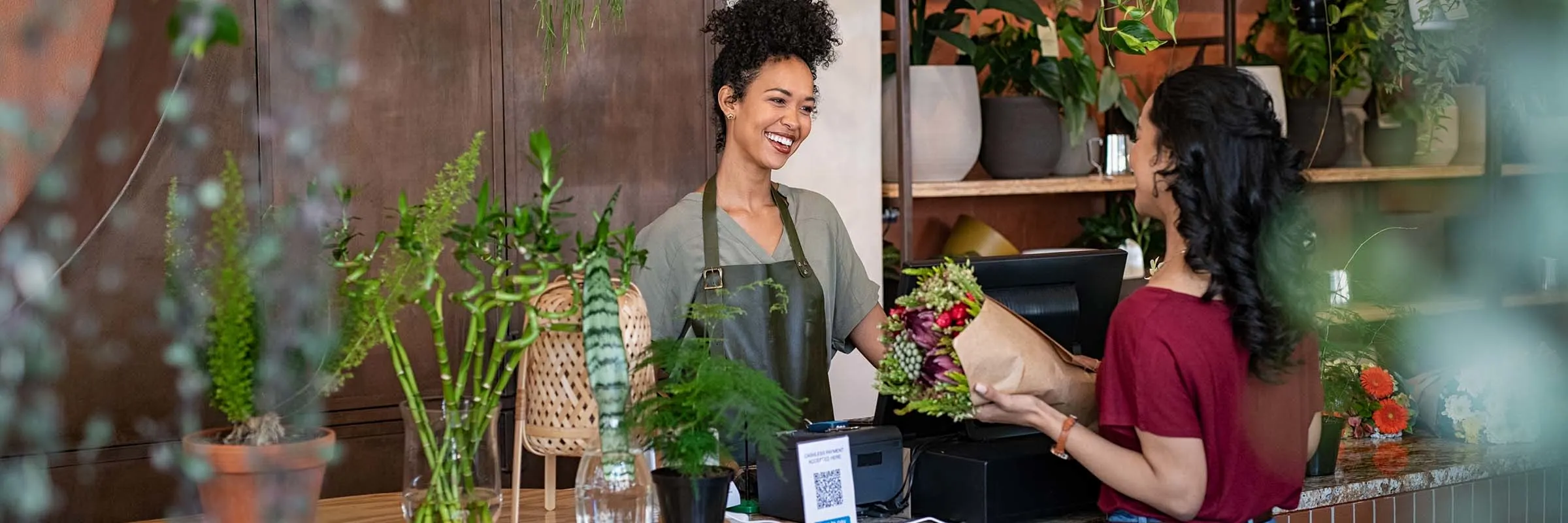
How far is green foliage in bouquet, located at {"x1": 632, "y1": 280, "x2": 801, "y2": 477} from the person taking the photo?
48.2 inches

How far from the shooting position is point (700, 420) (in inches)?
49.0

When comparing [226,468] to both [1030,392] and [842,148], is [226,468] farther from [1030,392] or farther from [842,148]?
[842,148]

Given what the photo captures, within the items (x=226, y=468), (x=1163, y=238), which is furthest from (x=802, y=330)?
(x=1163, y=238)

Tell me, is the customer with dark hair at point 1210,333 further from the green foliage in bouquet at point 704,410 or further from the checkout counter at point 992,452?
the green foliage in bouquet at point 704,410

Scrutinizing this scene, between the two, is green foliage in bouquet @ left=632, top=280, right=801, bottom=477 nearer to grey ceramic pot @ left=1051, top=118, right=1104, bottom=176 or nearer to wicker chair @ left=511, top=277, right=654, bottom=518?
wicker chair @ left=511, top=277, right=654, bottom=518

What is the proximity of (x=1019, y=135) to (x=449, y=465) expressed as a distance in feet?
7.10

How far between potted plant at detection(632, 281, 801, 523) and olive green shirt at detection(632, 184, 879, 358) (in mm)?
724

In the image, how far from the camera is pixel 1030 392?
4.60ft

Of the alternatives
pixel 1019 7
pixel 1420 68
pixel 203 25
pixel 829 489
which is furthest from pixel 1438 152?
pixel 1019 7

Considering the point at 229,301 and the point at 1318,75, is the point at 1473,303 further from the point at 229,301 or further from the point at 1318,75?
the point at 1318,75

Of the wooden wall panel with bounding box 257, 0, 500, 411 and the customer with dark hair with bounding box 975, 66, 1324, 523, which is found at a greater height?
the wooden wall panel with bounding box 257, 0, 500, 411

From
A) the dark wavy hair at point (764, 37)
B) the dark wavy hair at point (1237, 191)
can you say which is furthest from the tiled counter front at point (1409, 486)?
the dark wavy hair at point (764, 37)

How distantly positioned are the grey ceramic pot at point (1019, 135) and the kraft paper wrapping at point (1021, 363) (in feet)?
5.52

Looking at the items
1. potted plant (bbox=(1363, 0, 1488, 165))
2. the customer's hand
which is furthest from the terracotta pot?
potted plant (bbox=(1363, 0, 1488, 165))
